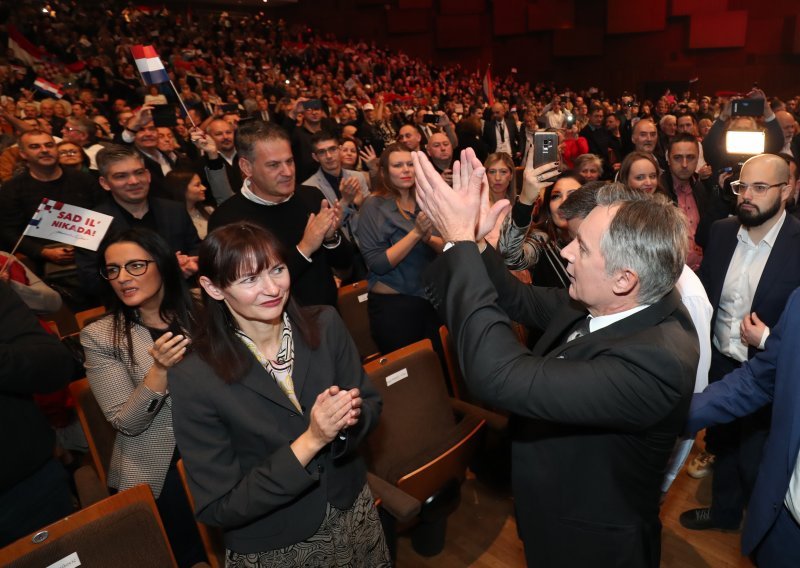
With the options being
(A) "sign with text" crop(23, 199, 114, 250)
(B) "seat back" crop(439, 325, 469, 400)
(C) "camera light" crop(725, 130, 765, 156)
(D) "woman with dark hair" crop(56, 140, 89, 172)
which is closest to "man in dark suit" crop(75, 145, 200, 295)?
(A) "sign with text" crop(23, 199, 114, 250)

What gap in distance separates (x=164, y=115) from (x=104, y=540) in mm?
3734

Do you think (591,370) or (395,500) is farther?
(395,500)

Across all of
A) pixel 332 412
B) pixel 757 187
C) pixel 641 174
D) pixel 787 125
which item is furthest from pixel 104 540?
pixel 787 125

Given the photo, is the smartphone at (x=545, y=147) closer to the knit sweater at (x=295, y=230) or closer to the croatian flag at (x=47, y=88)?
the knit sweater at (x=295, y=230)

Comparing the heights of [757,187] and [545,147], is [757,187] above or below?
below

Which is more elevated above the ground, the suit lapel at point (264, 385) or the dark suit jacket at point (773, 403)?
the suit lapel at point (264, 385)

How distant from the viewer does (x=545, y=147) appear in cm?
207

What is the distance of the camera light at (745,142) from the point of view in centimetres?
368

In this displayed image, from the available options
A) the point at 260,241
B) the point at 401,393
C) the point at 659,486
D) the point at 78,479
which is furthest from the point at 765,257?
the point at 78,479

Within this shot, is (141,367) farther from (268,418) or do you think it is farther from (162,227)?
(162,227)

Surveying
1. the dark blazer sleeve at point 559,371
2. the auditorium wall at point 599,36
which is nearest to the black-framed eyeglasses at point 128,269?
the dark blazer sleeve at point 559,371

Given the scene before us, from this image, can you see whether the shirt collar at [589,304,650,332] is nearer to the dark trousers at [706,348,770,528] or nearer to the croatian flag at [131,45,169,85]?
the dark trousers at [706,348,770,528]

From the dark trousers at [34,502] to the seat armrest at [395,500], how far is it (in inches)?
41.0

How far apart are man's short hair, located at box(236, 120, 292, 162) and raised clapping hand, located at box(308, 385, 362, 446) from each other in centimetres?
155
